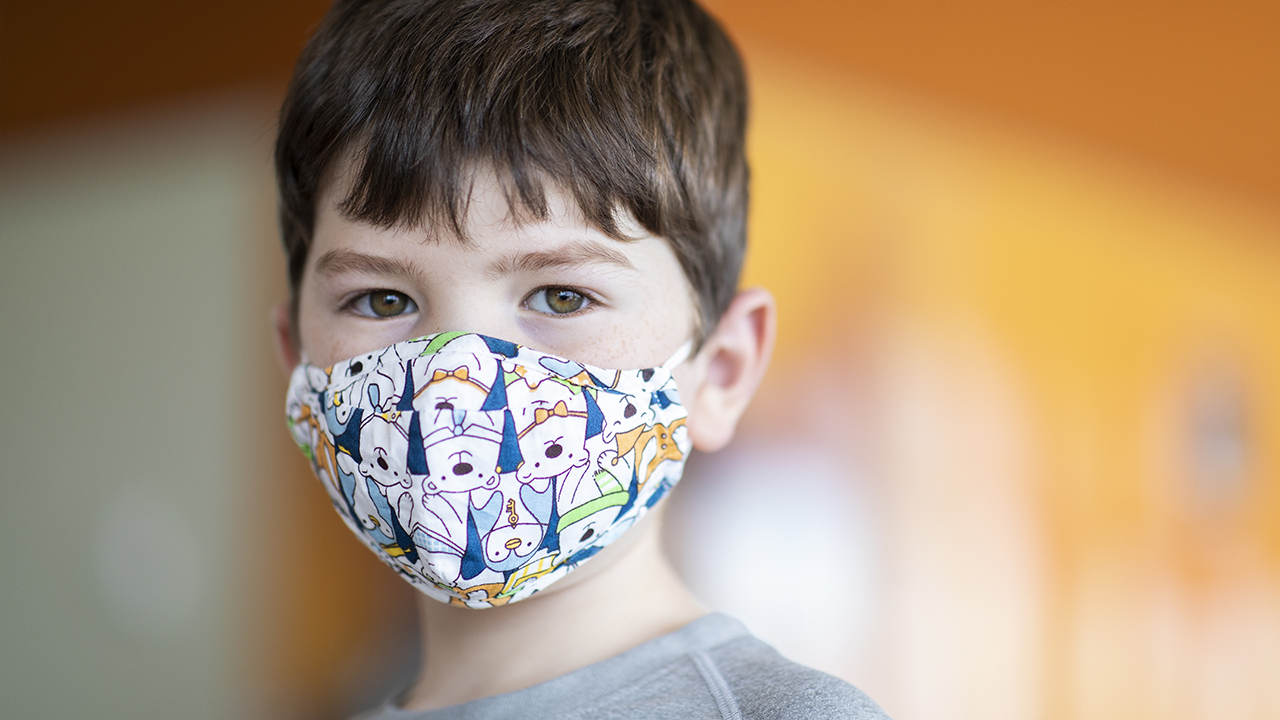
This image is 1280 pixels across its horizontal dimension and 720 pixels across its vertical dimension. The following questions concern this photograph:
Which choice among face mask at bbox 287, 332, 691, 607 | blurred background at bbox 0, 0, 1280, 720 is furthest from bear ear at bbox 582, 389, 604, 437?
blurred background at bbox 0, 0, 1280, 720

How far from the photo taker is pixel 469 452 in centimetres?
83

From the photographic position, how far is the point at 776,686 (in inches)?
32.2

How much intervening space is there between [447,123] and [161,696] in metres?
2.60

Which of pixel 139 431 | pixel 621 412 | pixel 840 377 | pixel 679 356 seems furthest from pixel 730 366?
pixel 139 431

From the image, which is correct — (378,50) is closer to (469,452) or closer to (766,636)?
(469,452)

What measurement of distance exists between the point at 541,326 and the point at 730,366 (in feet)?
0.88

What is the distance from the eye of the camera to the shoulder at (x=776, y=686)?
0.77 metres

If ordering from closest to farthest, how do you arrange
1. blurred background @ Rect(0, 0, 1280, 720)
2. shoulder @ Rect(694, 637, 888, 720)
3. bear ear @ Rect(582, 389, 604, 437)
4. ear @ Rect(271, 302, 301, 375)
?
shoulder @ Rect(694, 637, 888, 720) < bear ear @ Rect(582, 389, 604, 437) < ear @ Rect(271, 302, 301, 375) < blurred background @ Rect(0, 0, 1280, 720)

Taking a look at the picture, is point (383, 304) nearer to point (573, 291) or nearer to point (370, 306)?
point (370, 306)

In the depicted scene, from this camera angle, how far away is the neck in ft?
3.11

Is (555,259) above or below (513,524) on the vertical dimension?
above

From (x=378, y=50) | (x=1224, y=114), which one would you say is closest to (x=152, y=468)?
(x=378, y=50)

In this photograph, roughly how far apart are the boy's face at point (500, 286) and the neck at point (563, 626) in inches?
8.0

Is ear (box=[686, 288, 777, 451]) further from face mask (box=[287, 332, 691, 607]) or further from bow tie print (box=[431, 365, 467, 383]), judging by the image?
bow tie print (box=[431, 365, 467, 383])
